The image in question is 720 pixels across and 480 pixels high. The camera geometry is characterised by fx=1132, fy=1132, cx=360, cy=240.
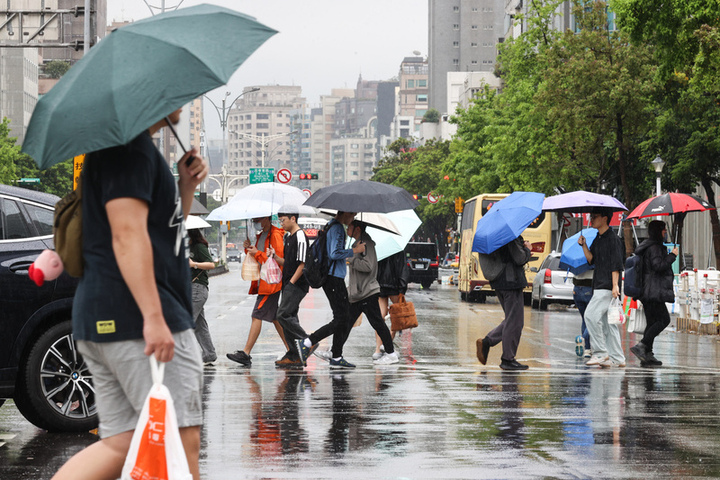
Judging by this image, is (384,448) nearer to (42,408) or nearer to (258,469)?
(258,469)

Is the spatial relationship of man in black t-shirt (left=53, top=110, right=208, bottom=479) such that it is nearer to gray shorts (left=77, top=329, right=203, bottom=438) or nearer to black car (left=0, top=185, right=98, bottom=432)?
gray shorts (left=77, top=329, right=203, bottom=438)

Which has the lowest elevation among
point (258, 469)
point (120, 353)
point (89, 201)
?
point (258, 469)

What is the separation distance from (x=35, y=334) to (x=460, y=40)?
562 feet

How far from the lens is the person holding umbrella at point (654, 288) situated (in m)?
14.2

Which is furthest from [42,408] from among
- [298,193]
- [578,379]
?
[298,193]

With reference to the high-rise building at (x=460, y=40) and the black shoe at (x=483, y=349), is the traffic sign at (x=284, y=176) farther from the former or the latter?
the high-rise building at (x=460, y=40)

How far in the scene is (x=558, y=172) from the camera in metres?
42.5

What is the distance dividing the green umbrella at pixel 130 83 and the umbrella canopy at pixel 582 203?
413 inches

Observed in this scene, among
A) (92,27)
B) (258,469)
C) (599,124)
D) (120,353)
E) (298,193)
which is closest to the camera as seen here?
(120,353)

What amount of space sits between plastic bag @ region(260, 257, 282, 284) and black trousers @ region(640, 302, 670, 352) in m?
4.72

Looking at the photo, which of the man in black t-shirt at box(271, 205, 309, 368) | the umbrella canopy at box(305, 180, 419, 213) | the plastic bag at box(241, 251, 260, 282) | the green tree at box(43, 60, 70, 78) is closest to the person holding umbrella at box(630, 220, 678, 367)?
the umbrella canopy at box(305, 180, 419, 213)

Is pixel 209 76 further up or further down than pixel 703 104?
further down

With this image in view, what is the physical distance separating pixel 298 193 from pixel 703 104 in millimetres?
18853

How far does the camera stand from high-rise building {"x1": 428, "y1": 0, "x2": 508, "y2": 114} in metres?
174
